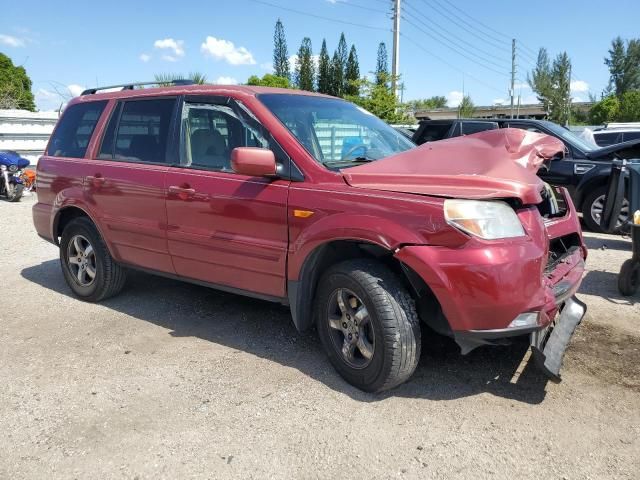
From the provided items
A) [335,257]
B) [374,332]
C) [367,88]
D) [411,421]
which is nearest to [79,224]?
[335,257]

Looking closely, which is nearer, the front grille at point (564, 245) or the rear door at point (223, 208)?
the rear door at point (223, 208)

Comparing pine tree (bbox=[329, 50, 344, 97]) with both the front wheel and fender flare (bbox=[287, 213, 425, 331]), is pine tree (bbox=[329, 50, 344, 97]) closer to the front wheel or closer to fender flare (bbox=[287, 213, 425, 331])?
the front wheel

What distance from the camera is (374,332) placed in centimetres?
321

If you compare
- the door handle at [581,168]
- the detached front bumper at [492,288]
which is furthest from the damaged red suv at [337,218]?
the door handle at [581,168]

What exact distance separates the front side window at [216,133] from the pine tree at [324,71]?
52156 millimetres

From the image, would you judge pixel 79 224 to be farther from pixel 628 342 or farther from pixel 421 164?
pixel 628 342

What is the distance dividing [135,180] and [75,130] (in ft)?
4.32

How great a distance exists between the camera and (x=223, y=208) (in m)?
3.86

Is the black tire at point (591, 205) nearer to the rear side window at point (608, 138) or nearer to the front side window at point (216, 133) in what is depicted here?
the front side window at point (216, 133)

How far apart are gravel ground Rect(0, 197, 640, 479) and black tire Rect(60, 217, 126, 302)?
0.39 m

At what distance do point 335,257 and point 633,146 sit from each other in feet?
20.3

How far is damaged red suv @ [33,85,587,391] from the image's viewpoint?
117 inches

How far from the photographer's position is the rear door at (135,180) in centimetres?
435

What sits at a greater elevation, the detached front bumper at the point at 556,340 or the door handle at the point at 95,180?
the door handle at the point at 95,180
